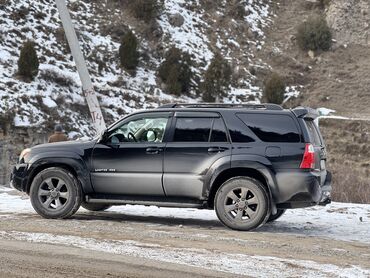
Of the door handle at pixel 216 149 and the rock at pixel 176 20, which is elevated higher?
the rock at pixel 176 20

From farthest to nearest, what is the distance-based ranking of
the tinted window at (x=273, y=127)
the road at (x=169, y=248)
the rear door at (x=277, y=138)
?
the tinted window at (x=273, y=127)
the rear door at (x=277, y=138)
the road at (x=169, y=248)

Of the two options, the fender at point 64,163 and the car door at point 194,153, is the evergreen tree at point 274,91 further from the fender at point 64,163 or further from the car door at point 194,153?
the fender at point 64,163

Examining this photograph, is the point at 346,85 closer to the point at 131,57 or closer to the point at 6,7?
the point at 131,57

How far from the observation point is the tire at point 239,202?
8836 millimetres

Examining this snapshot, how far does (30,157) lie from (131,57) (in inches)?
733

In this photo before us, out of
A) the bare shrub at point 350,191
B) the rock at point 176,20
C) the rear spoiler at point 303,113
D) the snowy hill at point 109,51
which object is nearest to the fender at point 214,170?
the rear spoiler at point 303,113

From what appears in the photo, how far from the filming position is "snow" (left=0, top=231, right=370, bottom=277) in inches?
256

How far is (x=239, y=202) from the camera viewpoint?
8930 mm

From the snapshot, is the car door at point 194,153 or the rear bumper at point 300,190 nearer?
the rear bumper at point 300,190

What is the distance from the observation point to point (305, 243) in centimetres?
817

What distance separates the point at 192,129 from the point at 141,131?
799 millimetres

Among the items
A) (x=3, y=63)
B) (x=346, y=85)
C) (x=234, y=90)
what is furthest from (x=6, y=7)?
(x=346, y=85)

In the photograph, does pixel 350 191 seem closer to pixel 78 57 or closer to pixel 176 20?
pixel 78 57

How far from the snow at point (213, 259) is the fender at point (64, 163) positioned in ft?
5.85
